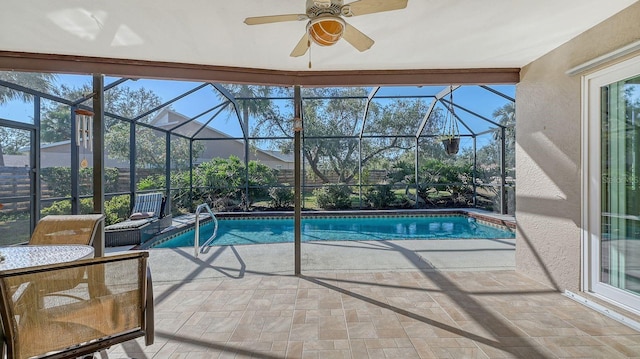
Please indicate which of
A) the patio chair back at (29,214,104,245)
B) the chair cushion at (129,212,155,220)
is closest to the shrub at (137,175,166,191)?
the chair cushion at (129,212,155,220)

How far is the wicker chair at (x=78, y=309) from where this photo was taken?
123cm

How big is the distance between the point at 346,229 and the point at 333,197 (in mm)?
1830

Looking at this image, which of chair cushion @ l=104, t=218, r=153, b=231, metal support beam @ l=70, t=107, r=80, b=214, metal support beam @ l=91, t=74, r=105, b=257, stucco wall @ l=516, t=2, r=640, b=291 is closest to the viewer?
stucco wall @ l=516, t=2, r=640, b=291

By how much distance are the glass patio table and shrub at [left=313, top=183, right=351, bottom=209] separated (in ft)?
26.8

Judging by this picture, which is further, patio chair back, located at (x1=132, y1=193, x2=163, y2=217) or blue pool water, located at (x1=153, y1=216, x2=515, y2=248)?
blue pool water, located at (x1=153, y1=216, x2=515, y2=248)

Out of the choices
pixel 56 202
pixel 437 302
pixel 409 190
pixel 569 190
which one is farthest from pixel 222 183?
pixel 569 190

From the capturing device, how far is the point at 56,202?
4.70m

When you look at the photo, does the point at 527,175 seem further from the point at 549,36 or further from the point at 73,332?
the point at 73,332

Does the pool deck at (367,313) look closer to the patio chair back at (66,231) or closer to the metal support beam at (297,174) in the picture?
the metal support beam at (297,174)

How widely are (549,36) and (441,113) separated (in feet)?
27.4

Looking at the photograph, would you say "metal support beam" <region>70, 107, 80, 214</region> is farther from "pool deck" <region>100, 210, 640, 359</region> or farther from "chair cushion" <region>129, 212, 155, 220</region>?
"pool deck" <region>100, 210, 640, 359</region>

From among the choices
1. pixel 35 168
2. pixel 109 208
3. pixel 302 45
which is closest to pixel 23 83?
pixel 109 208

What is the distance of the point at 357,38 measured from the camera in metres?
2.21

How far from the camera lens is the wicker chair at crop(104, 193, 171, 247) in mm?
5539
